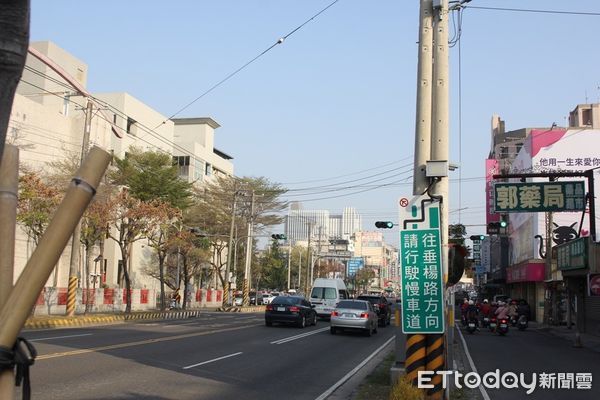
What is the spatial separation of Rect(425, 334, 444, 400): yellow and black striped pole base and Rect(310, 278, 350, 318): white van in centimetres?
2763

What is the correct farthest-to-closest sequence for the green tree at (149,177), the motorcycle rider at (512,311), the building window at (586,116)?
1. the building window at (586,116)
2. the green tree at (149,177)
3. the motorcycle rider at (512,311)

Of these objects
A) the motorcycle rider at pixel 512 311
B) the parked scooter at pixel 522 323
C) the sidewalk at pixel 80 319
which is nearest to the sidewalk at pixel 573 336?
the parked scooter at pixel 522 323

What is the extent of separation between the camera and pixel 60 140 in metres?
42.9

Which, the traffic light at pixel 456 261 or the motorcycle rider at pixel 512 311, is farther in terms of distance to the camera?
the motorcycle rider at pixel 512 311

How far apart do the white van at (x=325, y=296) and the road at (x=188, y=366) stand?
1500 centimetres

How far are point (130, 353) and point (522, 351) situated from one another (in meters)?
13.5

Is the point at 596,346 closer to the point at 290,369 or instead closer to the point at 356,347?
the point at 356,347

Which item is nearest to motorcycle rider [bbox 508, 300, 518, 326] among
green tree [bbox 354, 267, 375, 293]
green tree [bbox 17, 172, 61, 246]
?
green tree [bbox 17, 172, 61, 246]

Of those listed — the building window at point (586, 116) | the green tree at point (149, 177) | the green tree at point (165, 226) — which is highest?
the building window at point (586, 116)

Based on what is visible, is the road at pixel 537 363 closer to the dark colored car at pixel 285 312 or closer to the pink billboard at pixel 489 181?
the dark colored car at pixel 285 312

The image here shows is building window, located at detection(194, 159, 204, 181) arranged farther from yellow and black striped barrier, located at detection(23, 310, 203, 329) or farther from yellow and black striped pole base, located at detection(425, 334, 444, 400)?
yellow and black striped pole base, located at detection(425, 334, 444, 400)

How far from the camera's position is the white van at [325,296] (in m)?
37.0

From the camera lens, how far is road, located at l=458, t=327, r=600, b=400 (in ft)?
38.7

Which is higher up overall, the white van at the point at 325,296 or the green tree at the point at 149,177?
→ the green tree at the point at 149,177
